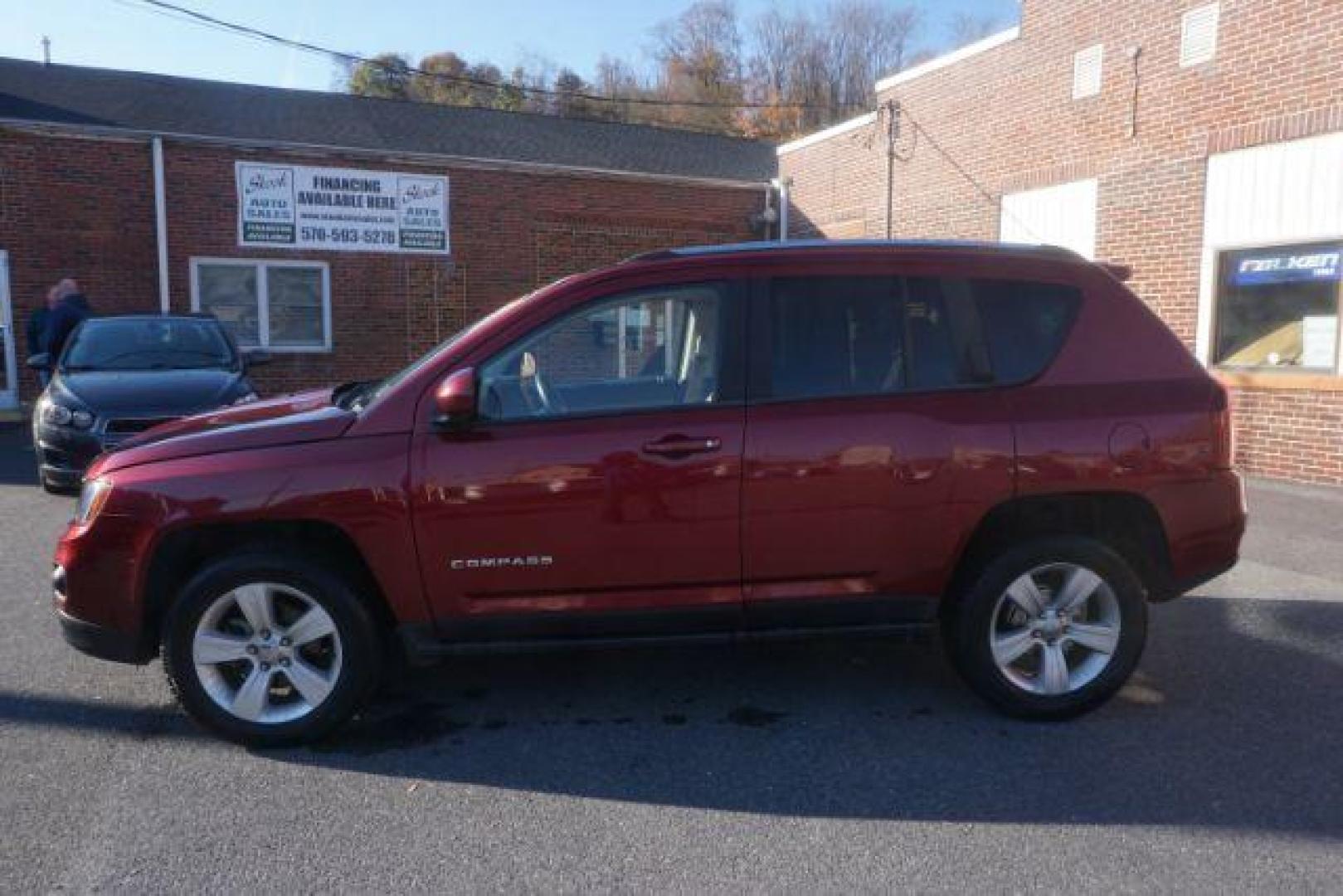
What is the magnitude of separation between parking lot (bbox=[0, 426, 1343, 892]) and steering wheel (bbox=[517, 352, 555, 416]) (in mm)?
1271

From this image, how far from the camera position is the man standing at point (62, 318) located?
465 inches

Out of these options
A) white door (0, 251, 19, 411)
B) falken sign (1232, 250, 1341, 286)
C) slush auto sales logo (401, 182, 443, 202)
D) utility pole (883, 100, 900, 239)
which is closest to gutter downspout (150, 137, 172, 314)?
white door (0, 251, 19, 411)

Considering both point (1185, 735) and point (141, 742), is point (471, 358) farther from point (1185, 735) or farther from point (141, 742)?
point (1185, 735)

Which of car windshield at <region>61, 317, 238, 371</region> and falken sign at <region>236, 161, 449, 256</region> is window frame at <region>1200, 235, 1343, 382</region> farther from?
falken sign at <region>236, 161, 449, 256</region>

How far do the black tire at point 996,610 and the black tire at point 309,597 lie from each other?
229 centimetres

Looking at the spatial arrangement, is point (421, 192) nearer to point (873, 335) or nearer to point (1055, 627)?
point (873, 335)

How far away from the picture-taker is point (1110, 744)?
3.80 m

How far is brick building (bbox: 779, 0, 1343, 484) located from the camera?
9.38 metres

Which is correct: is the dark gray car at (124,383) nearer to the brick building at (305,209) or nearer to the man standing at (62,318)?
the man standing at (62,318)

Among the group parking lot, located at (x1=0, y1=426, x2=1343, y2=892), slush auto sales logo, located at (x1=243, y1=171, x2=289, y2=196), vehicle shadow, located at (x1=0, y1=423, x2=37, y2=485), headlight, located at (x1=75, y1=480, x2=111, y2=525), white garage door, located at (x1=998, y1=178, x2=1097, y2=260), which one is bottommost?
parking lot, located at (x1=0, y1=426, x2=1343, y2=892)

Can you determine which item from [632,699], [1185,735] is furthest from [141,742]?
[1185,735]

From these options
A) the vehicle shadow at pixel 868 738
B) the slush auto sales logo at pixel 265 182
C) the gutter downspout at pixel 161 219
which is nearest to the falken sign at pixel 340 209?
the slush auto sales logo at pixel 265 182

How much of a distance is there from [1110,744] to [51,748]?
13.0 ft

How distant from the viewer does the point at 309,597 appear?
3.71 m
